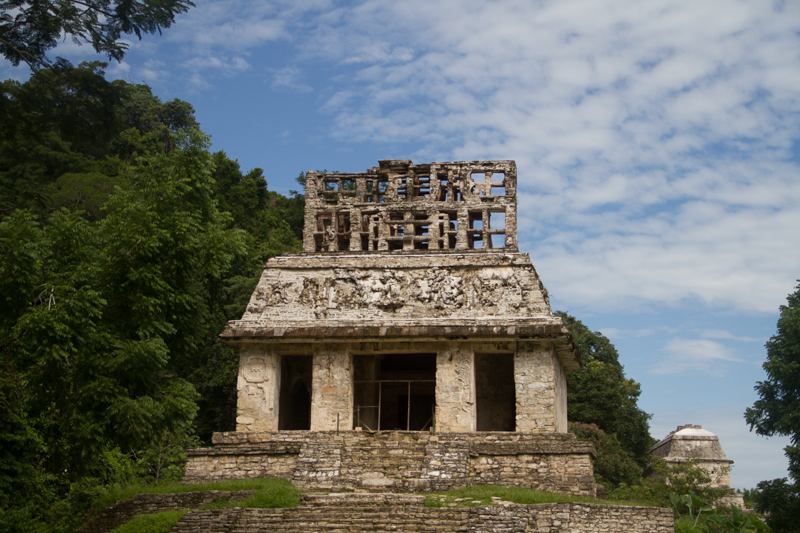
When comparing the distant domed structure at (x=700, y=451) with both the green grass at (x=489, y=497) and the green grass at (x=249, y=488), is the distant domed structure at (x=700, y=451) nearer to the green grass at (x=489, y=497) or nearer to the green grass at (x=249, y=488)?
the green grass at (x=489, y=497)

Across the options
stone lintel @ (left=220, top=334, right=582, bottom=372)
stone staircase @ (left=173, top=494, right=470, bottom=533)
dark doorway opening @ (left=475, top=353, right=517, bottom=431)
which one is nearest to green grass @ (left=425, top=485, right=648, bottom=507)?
stone staircase @ (left=173, top=494, right=470, bottom=533)

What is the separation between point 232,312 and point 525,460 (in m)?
13.7

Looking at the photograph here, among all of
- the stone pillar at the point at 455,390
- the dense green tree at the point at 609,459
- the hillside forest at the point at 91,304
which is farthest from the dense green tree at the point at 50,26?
the dense green tree at the point at 609,459

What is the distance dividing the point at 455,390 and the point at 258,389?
433 centimetres

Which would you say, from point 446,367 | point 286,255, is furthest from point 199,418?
point 446,367

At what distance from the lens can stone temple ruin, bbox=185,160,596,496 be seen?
667 inches

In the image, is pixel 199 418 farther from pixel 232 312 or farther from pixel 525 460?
pixel 525 460

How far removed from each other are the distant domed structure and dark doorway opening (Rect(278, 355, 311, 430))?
13.7 metres

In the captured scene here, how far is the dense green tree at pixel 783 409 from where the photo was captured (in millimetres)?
26516

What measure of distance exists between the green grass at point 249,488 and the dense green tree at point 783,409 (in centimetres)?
1745

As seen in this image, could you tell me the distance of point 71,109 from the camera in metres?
15.5

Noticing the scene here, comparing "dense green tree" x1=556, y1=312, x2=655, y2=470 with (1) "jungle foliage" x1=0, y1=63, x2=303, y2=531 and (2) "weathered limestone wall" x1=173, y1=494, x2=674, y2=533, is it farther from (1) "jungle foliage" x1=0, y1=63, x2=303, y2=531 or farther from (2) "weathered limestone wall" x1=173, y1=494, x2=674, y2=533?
(1) "jungle foliage" x1=0, y1=63, x2=303, y2=531

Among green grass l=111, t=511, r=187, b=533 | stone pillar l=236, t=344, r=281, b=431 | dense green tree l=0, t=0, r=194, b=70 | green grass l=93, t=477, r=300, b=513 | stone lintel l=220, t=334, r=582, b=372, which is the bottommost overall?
green grass l=111, t=511, r=187, b=533

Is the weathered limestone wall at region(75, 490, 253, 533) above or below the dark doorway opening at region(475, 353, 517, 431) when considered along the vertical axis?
below
